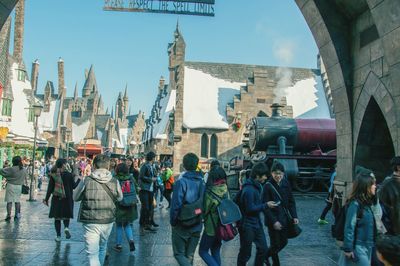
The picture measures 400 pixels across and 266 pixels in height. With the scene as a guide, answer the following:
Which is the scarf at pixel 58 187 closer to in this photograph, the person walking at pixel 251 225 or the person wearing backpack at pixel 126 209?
the person wearing backpack at pixel 126 209

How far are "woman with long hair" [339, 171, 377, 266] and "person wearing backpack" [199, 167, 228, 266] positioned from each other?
1.79m

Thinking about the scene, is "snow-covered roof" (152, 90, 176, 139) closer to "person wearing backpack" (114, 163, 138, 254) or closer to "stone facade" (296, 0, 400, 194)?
"person wearing backpack" (114, 163, 138, 254)

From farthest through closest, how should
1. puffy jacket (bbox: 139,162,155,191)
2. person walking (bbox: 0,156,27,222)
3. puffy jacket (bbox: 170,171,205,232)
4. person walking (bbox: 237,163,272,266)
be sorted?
person walking (bbox: 0,156,27,222), puffy jacket (bbox: 139,162,155,191), person walking (bbox: 237,163,272,266), puffy jacket (bbox: 170,171,205,232)

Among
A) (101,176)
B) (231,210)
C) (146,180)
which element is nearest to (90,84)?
(146,180)

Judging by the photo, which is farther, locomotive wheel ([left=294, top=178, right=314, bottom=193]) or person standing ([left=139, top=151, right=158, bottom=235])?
locomotive wheel ([left=294, top=178, right=314, bottom=193])

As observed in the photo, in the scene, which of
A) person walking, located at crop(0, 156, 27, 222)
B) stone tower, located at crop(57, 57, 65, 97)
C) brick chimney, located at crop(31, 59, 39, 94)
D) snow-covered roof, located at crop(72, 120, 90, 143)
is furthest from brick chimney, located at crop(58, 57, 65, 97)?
person walking, located at crop(0, 156, 27, 222)

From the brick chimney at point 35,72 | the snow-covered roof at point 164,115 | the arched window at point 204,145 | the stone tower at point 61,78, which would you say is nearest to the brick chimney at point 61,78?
the stone tower at point 61,78

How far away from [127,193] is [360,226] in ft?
14.8

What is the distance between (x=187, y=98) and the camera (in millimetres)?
42469

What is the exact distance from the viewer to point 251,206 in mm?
5895

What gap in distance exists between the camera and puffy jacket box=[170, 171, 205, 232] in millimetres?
5203

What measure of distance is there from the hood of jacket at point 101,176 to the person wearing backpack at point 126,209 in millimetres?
1935

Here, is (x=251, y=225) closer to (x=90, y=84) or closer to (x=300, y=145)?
(x=300, y=145)

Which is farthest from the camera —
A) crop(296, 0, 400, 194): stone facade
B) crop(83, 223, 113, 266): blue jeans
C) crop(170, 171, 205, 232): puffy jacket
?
crop(296, 0, 400, 194): stone facade
